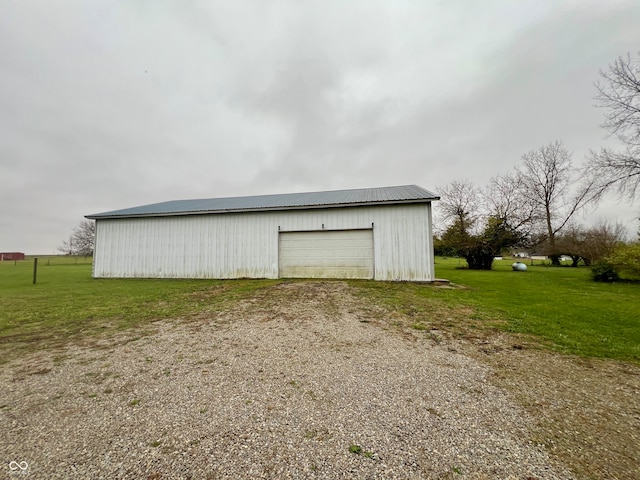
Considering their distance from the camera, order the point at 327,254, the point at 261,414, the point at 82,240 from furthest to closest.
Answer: the point at 82,240 → the point at 327,254 → the point at 261,414

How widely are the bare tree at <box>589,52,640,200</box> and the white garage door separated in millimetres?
12981

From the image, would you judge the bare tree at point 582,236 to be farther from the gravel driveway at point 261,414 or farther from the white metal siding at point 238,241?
the gravel driveway at point 261,414

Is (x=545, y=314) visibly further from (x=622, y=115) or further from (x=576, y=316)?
(x=622, y=115)

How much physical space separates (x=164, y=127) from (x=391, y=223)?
16.0m

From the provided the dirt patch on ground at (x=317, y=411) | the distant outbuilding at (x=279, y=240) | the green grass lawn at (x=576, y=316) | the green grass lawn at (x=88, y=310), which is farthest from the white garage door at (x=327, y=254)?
the dirt patch on ground at (x=317, y=411)

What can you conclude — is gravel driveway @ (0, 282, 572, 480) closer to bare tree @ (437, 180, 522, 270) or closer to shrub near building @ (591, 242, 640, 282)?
shrub near building @ (591, 242, 640, 282)

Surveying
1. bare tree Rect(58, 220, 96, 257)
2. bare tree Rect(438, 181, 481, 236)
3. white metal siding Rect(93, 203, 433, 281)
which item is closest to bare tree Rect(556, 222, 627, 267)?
bare tree Rect(438, 181, 481, 236)

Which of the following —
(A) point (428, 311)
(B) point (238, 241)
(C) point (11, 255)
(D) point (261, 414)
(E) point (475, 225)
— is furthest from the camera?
(C) point (11, 255)

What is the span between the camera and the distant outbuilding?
11.0 metres

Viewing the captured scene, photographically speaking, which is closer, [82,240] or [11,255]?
[82,240]

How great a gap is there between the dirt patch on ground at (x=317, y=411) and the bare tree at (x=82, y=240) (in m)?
49.8

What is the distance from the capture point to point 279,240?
12.4 m

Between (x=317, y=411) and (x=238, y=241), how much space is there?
Result: 37.0 ft

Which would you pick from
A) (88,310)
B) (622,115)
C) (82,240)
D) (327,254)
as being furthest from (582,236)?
(82,240)
